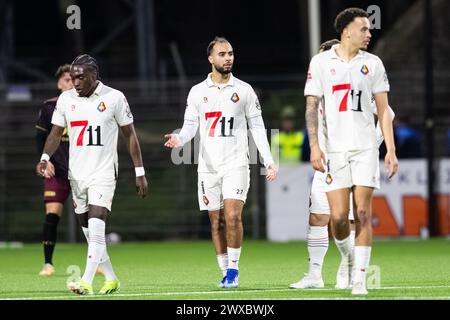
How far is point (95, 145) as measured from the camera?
13.2m

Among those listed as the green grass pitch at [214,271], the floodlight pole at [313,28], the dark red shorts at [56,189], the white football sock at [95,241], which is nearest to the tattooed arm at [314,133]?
the green grass pitch at [214,271]

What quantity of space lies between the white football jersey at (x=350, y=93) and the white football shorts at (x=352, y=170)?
64 mm

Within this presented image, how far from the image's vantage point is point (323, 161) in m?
12.2

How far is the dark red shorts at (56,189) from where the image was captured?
17.5 m

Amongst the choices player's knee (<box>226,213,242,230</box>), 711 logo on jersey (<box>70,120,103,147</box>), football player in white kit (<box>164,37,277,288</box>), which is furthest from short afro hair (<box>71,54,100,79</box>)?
player's knee (<box>226,213,242,230</box>)

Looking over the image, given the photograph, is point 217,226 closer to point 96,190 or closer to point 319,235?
point 319,235

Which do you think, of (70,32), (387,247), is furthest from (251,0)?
(387,247)

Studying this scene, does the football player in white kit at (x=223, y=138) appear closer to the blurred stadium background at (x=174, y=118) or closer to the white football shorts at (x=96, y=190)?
the white football shorts at (x=96, y=190)

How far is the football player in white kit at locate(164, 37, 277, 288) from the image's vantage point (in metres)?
14.1

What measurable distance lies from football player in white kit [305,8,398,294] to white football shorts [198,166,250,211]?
191cm

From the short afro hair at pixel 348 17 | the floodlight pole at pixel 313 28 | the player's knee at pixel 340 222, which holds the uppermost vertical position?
the floodlight pole at pixel 313 28

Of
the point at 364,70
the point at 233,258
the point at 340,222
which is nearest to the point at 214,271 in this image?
the point at 233,258

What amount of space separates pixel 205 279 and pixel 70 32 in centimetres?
1822
